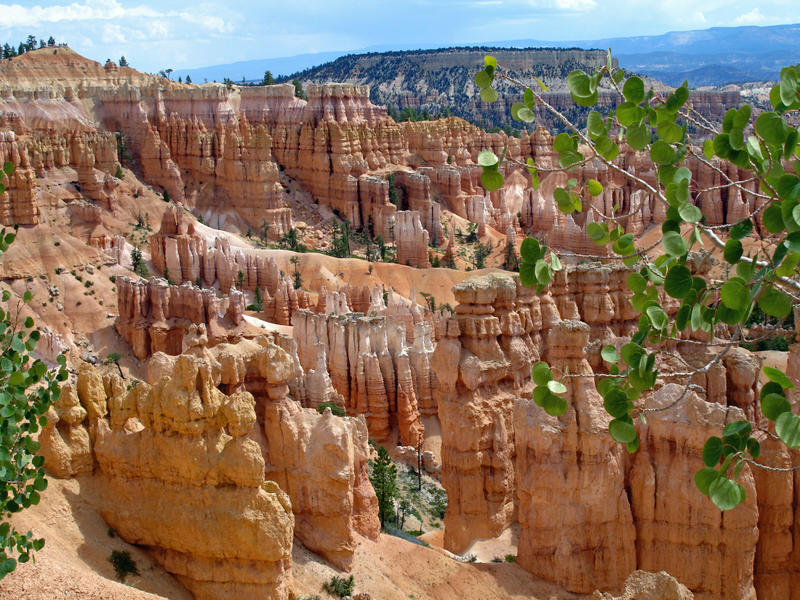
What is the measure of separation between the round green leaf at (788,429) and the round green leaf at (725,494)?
1.72 feet

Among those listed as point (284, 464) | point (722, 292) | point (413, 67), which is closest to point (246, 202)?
point (284, 464)

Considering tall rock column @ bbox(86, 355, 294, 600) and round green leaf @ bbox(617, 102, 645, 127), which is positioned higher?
round green leaf @ bbox(617, 102, 645, 127)

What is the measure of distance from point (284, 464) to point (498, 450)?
7177 mm

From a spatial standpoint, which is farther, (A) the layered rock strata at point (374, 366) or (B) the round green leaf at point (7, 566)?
(A) the layered rock strata at point (374, 366)

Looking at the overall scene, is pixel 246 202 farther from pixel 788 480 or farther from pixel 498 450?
pixel 788 480

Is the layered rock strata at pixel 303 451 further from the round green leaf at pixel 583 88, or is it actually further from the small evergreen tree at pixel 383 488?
the round green leaf at pixel 583 88

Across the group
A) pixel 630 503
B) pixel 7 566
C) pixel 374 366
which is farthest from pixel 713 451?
pixel 374 366

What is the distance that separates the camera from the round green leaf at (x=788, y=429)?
5668 mm

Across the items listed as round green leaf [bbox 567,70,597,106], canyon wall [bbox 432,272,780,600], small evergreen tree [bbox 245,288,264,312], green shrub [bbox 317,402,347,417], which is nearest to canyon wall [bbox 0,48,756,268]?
small evergreen tree [bbox 245,288,264,312]

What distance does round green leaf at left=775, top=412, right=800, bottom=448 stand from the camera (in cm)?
567

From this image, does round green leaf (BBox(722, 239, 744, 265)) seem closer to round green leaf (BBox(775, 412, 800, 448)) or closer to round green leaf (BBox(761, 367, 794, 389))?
round green leaf (BBox(761, 367, 794, 389))

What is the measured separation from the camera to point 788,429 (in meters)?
5.69

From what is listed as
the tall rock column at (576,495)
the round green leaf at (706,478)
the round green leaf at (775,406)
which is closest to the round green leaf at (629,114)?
the round green leaf at (775,406)

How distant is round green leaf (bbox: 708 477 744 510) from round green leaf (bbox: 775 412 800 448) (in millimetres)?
523
